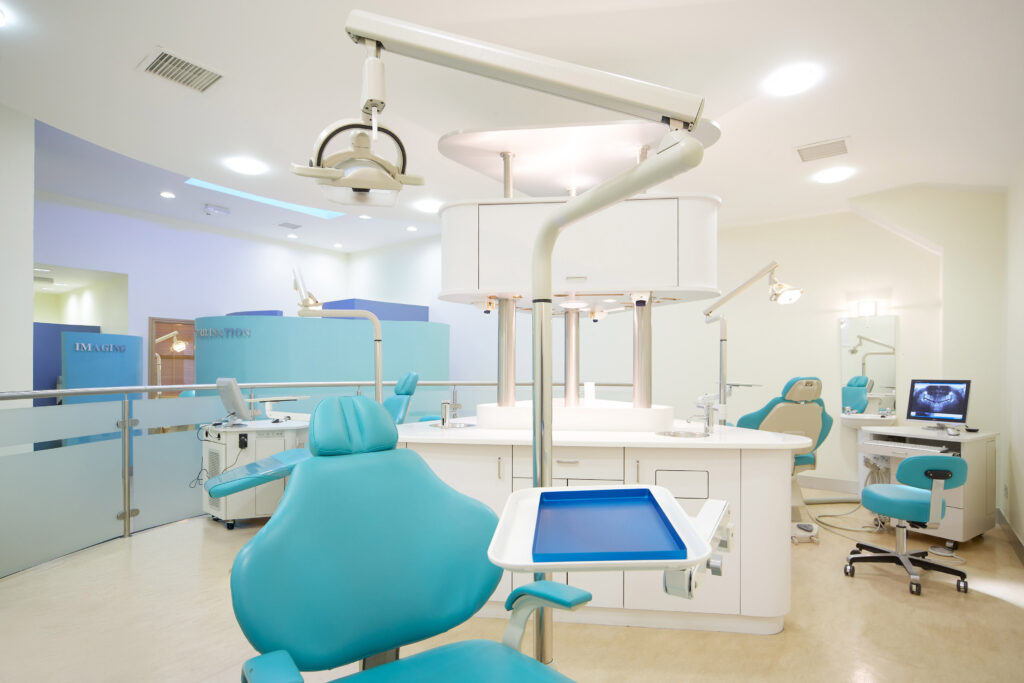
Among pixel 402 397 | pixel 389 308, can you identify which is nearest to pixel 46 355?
pixel 389 308

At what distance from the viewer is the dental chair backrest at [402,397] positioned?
4.56m

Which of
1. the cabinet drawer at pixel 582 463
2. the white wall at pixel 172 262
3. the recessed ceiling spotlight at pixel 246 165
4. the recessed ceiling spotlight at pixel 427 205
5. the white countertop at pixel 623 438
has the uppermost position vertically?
the recessed ceiling spotlight at pixel 427 205

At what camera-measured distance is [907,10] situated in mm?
2551

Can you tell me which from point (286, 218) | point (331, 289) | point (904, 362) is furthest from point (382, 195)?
point (331, 289)

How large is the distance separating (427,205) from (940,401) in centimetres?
515

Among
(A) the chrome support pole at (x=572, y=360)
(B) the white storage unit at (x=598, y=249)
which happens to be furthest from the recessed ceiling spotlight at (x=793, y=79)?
(A) the chrome support pole at (x=572, y=360)

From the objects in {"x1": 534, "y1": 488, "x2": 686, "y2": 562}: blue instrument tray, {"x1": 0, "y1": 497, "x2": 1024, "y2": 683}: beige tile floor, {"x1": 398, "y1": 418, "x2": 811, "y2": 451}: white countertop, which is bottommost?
{"x1": 0, "y1": 497, "x2": 1024, "y2": 683}: beige tile floor

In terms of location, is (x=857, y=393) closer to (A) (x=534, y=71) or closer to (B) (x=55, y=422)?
(A) (x=534, y=71)

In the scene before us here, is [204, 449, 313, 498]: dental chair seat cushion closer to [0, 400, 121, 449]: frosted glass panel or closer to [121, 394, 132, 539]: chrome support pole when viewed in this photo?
[0, 400, 121, 449]: frosted glass panel

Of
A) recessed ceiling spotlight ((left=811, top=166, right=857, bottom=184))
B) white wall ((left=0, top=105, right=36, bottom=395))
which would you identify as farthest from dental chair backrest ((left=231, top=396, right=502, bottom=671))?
recessed ceiling spotlight ((left=811, top=166, right=857, bottom=184))

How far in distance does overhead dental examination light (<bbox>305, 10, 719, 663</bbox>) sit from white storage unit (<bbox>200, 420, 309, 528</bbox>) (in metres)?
3.26

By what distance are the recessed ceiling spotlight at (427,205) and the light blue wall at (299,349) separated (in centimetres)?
193

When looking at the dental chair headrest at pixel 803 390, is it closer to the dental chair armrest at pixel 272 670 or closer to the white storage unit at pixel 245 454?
the white storage unit at pixel 245 454

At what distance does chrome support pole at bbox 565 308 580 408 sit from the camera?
3355 millimetres
